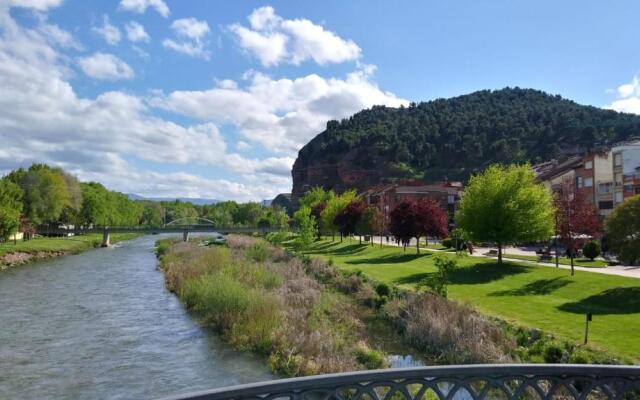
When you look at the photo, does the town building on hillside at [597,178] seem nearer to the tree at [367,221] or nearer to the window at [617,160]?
the window at [617,160]

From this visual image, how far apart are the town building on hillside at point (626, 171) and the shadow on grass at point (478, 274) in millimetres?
33036

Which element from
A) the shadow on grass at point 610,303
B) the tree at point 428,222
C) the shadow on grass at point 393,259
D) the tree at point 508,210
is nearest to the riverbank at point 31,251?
the shadow on grass at point 393,259

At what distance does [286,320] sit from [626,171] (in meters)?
54.9

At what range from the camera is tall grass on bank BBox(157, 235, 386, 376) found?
16.7 meters

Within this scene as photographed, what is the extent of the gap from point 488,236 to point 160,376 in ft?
84.5

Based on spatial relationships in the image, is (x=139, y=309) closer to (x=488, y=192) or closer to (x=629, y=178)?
(x=488, y=192)

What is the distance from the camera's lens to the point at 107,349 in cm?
2023

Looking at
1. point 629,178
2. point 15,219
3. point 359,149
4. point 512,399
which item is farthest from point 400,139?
point 512,399

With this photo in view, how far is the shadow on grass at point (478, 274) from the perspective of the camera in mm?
30344

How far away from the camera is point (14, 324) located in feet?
82.2

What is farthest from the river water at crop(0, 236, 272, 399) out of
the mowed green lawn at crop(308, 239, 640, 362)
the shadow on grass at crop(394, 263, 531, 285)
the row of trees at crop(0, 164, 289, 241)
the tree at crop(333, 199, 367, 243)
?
the row of trees at crop(0, 164, 289, 241)

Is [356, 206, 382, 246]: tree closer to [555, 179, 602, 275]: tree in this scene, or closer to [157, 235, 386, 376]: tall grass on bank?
[157, 235, 386, 376]: tall grass on bank

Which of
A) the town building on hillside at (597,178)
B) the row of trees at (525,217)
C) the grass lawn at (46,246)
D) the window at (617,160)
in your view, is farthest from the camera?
the town building on hillside at (597,178)

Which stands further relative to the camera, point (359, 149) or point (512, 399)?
point (359, 149)
